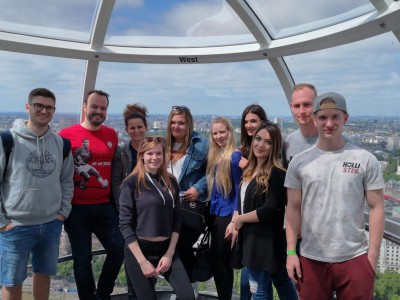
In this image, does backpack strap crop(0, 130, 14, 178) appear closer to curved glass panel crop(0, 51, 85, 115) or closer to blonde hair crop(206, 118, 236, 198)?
blonde hair crop(206, 118, 236, 198)

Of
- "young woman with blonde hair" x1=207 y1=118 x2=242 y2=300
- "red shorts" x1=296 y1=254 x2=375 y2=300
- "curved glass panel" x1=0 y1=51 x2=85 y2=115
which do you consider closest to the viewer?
"red shorts" x1=296 y1=254 x2=375 y2=300

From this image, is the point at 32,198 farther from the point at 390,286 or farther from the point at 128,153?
the point at 390,286

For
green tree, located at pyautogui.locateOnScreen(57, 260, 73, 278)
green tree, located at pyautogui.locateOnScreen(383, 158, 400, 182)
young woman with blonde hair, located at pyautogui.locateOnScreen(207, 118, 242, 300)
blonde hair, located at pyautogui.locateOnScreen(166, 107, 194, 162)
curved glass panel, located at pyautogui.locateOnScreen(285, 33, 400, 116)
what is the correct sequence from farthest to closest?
1. curved glass panel, located at pyautogui.locateOnScreen(285, 33, 400, 116)
2. green tree, located at pyautogui.locateOnScreen(383, 158, 400, 182)
3. green tree, located at pyautogui.locateOnScreen(57, 260, 73, 278)
4. blonde hair, located at pyautogui.locateOnScreen(166, 107, 194, 162)
5. young woman with blonde hair, located at pyautogui.locateOnScreen(207, 118, 242, 300)

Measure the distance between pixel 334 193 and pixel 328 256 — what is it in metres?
0.41

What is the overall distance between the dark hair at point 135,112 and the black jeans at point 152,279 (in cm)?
134

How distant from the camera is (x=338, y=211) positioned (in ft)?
7.12

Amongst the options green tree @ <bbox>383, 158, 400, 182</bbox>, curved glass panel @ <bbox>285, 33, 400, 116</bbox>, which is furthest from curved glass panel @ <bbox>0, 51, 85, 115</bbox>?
green tree @ <bbox>383, 158, 400, 182</bbox>

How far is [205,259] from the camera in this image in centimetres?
329

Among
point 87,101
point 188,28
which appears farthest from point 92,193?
point 188,28

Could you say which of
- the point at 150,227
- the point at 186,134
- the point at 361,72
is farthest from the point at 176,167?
the point at 361,72

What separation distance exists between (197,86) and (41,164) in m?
4.15

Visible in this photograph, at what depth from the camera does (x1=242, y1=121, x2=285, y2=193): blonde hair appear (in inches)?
109

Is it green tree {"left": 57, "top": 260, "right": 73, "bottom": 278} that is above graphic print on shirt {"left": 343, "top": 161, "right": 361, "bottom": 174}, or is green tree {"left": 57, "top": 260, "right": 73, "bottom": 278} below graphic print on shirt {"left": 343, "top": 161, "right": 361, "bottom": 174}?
below

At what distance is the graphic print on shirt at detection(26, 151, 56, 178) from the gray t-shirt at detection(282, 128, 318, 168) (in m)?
2.07
